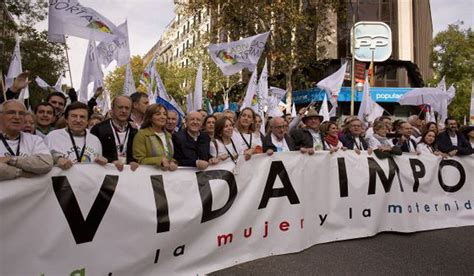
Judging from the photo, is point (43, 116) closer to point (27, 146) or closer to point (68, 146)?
point (68, 146)

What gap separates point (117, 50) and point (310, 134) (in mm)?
4184

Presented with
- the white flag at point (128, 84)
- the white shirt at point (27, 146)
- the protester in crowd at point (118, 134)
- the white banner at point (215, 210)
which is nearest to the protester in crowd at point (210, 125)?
the white banner at point (215, 210)

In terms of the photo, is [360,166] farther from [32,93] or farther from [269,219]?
[32,93]

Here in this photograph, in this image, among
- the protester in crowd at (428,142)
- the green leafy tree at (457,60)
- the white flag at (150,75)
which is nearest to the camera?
the protester in crowd at (428,142)

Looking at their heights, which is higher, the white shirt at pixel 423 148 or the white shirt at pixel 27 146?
the white shirt at pixel 27 146

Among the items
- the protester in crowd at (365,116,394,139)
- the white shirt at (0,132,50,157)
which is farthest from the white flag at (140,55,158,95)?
the white shirt at (0,132,50,157)

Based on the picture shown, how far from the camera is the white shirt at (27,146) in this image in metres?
3.48

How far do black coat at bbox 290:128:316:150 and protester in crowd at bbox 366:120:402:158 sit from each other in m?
0.87

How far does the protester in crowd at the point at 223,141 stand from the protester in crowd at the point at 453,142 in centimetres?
335

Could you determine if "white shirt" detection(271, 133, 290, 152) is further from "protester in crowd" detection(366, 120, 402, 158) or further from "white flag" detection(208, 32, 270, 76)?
"white flag" detection(208, 32, 270, 76)

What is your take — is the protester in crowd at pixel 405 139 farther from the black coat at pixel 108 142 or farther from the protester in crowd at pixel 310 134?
the black coat at pixel 108 142

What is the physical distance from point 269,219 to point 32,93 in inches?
1058

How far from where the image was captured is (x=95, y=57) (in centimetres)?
803

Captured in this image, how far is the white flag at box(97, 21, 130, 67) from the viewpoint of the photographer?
26.6 feet
